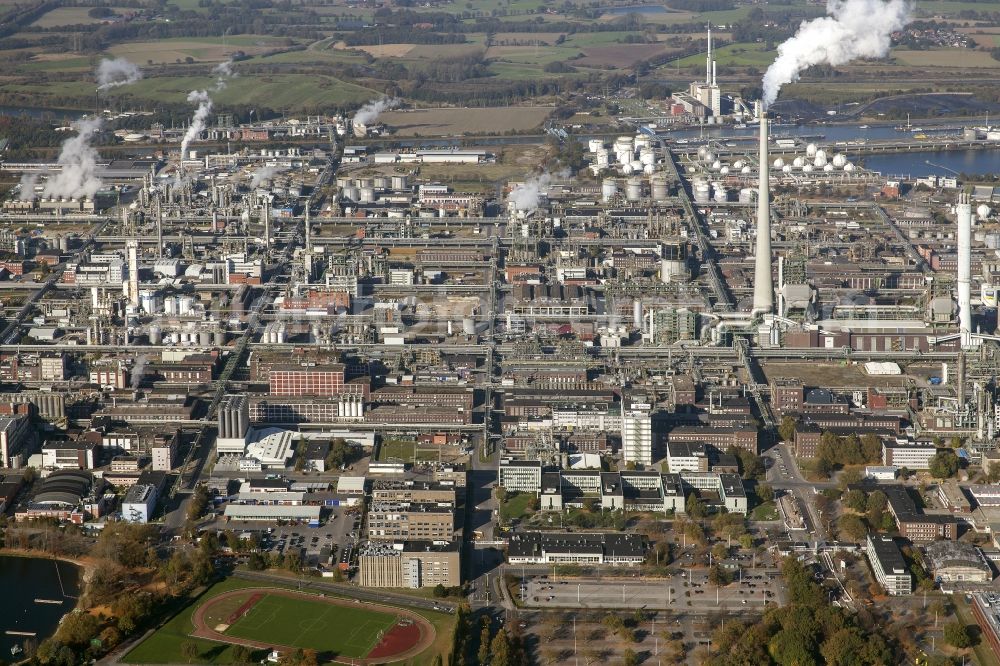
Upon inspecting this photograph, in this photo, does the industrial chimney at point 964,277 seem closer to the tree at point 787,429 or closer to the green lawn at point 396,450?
the tree at point 787,429

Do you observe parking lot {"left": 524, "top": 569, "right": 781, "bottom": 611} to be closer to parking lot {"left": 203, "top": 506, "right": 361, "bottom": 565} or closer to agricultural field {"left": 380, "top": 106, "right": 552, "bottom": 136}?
parking lot {"left": 203, "top": 506, "right": 361, "bottom": 565}

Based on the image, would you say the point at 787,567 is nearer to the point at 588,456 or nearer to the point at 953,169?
the point at 588,456

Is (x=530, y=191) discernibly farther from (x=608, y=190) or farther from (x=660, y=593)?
(x=660, y=593)

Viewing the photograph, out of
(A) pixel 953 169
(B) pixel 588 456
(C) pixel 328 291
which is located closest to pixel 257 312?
(C) pixel 328 291

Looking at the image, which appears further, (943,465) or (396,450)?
(396,450)

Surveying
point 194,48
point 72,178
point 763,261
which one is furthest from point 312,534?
point 194,48

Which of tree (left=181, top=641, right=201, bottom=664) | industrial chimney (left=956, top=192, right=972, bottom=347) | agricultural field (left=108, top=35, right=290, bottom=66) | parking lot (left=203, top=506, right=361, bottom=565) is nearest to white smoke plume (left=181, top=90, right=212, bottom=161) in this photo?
agricultural field (left=108, top=35, right=290, bottom=66)
